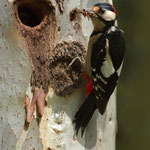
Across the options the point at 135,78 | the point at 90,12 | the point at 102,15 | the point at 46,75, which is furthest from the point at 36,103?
the point at 135,78

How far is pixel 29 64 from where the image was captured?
2154 mm

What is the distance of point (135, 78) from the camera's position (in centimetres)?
414

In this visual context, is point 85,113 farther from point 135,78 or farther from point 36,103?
point 135,78

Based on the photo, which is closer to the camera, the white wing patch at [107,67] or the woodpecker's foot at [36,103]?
the woodpecker's foot at [36,103]

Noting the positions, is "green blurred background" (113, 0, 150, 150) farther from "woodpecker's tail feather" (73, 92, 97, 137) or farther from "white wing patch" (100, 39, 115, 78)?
"woodpecker's tail feather" (73, 92, 97, 137)

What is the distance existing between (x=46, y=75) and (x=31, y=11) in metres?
0.54

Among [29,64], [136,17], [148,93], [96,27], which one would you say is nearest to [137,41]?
[136,17]

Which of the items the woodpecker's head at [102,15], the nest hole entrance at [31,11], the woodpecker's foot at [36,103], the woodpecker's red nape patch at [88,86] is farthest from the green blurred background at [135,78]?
the woodpecker's foot at [36,103]

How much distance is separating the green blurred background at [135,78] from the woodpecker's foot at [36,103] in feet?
6.84

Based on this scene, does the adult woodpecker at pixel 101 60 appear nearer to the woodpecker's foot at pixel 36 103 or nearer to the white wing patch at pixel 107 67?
the white wing patch at pixel 107 67

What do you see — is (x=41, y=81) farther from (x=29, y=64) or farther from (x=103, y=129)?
(x=103, y=129)

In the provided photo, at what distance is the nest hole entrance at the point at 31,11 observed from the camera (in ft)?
7.87

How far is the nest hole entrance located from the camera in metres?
2.40

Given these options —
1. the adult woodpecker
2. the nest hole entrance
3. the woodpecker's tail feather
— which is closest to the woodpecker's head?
the adult woodpecker
